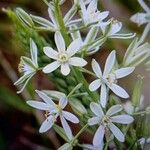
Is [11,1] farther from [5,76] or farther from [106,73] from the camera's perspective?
[106,73]

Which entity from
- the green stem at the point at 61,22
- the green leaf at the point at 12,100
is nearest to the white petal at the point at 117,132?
the green stem at the point at 61,22

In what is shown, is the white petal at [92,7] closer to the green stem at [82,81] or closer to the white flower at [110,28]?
the white flower at [110,28]

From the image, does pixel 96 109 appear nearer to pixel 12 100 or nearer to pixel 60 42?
pixel 60 42

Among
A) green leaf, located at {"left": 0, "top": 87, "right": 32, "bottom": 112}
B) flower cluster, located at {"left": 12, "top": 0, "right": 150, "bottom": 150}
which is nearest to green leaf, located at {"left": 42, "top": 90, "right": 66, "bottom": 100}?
flower cluster, located at {"left": 12, "top": 0, "right": 150, "bottom": 150}

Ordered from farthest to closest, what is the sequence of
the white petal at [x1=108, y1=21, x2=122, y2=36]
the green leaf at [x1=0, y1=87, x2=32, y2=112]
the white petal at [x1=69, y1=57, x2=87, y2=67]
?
the green leaf at [x1=0, y1=87, x2=32, y2=112] < the white petal at [x1=108, y1=21, x2=122, y2=36] < the white petal at [x1=69, y1=57, x2=87, y2=67]

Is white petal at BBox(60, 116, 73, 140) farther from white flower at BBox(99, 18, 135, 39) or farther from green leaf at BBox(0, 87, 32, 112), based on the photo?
green leaf at BBox(0, 87, 32, 112)

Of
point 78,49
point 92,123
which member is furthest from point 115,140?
point 78,49

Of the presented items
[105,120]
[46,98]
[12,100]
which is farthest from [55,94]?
[12,100]
